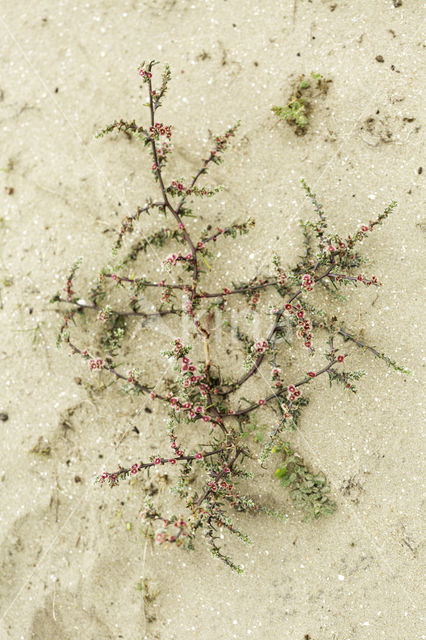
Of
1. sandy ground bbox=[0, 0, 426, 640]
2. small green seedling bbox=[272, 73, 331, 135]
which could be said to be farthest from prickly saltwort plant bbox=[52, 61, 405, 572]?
small green seedling bbox=[272, 73, 331, 135]

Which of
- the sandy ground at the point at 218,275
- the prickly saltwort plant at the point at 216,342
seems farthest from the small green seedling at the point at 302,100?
the prickly saltwort plant at the point at 216,342

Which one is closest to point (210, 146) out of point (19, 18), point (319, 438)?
point (19, 18)

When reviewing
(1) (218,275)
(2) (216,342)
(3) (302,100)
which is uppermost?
(3) (302,100)

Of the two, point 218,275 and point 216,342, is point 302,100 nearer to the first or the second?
point 218,275

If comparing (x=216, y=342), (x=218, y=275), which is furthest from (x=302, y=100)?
(x=216, y=342)

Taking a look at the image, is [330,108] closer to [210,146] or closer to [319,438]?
[210,146]

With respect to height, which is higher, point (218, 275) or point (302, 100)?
point (302, 100)

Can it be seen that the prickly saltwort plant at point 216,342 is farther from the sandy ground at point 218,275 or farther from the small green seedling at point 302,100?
the small green seedling at point 302,100
